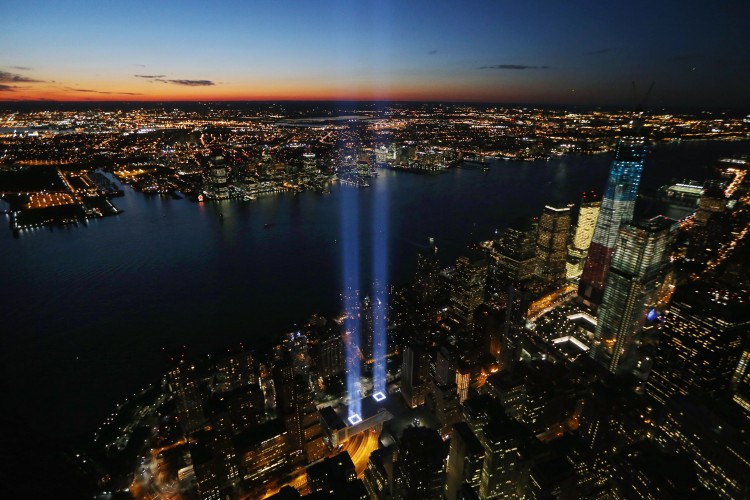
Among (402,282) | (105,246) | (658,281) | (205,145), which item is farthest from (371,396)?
(205,145)

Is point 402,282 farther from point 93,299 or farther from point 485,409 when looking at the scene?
point 93,299

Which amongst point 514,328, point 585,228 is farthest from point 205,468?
point 585,228

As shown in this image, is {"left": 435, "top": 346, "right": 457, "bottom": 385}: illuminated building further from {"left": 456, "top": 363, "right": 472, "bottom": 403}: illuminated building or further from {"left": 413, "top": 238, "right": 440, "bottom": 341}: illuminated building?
{"left": 413, "top": 238, "right": 440, "bottom": 341}: illuminated building

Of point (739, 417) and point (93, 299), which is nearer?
point (739, 417)

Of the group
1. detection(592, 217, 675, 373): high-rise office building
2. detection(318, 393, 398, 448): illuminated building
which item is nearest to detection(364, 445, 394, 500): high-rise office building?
detection(318, 393, 398, 448): illuminated building

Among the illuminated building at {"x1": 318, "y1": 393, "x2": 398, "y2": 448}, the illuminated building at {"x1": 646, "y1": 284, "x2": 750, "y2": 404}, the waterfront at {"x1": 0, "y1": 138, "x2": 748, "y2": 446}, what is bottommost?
the illuminated building at {"x1": 318, "y1": 393, "x2": 398, "y2": 448}

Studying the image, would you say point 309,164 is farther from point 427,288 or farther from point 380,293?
point 427,288
